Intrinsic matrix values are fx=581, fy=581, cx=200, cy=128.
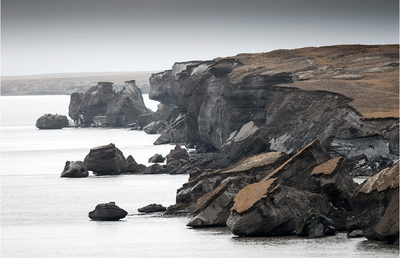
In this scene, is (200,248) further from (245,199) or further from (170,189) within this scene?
(170,189)

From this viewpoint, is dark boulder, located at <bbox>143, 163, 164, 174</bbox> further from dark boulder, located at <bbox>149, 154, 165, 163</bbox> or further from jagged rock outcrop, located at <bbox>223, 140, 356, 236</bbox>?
jagged rock outcrop, located at <bbox>223, 140, 356, 236</bbox>

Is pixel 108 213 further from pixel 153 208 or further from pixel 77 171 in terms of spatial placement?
pixel 77 171

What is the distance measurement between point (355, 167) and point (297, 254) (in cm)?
2485

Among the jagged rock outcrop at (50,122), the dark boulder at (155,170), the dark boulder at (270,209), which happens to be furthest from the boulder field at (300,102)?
the jagged rock outcrop at (50,122)

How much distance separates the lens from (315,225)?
24.4 metres

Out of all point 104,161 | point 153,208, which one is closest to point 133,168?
point 104,161

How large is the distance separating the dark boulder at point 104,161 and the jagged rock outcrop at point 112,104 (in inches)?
3062

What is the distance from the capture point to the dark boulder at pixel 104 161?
56.5m

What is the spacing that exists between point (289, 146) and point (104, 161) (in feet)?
59.8

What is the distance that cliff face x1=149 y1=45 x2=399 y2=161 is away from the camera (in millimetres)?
46562

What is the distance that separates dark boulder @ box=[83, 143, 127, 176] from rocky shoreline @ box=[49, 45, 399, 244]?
0.10 metres

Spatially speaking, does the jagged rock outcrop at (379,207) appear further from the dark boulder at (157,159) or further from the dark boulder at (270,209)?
the dark boulder at (157,159)

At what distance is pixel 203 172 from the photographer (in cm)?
3744

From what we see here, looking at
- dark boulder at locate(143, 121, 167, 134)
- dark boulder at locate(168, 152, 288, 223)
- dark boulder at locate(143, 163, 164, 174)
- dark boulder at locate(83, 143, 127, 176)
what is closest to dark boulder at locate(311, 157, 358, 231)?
dark boulder at locate(168, 152, 288, 223)
